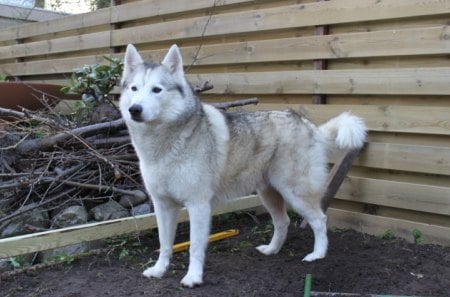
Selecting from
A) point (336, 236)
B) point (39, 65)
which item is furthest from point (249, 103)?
point (39, 65)

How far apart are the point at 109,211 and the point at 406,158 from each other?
8.80 feet

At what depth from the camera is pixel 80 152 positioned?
4777 mm

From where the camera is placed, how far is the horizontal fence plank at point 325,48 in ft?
13.1

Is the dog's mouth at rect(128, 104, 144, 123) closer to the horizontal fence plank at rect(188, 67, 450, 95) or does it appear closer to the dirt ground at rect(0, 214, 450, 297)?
the dirt ground at rect(0, 214, 450, 297)

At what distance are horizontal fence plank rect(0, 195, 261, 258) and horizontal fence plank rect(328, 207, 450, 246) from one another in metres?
1.41

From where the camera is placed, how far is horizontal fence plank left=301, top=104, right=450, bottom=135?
13.0ft

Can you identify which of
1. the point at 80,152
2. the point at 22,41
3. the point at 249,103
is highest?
the point at 22,41

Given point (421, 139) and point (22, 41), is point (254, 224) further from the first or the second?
point (22, 41)

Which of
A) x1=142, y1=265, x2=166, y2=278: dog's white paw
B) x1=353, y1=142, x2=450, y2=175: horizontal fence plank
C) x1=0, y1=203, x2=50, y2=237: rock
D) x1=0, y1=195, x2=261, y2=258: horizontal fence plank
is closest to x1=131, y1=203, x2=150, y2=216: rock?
x1=0, y1=195, x2=261, y2=258: horizontal fence plank

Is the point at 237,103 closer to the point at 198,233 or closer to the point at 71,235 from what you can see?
the point at 198,233

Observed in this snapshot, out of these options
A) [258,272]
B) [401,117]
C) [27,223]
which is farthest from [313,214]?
[27,223]

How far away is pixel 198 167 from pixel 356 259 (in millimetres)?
1421

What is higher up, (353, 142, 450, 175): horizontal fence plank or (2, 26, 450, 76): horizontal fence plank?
(2, 26, 450, 76): horizontal fence plank

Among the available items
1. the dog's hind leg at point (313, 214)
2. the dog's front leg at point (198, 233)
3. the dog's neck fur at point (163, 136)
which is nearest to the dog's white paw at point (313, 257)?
the dog's hind leg at point (313, 214)
